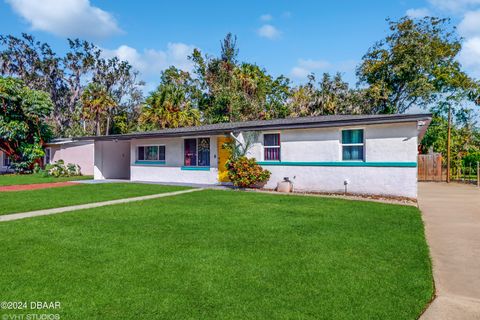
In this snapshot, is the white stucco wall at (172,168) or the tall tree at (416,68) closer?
the white stucco wall at (172,168)

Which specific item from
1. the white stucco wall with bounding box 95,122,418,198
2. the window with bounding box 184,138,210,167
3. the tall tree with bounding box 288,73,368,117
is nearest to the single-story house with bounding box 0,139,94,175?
the window with bounding box 184,138,210,167

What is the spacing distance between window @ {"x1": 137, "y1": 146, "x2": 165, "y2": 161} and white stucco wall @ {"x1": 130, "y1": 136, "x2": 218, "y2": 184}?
267 mm

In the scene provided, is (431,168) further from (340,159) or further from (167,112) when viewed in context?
(167,112)

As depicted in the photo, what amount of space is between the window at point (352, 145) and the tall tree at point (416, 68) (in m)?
17.0

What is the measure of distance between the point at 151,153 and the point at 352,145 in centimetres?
1216

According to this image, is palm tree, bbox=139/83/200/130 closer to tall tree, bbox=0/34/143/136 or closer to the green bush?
the green bush

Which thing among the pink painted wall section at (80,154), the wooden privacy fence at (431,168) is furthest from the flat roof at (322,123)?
the wooden privacy fence at (431,168)

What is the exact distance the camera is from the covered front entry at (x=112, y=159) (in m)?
22.4

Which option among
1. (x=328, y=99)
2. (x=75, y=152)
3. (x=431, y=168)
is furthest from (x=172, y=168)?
(x=328, y=99)

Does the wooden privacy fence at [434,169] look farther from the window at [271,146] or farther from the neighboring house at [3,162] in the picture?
the neighboring house at [3,162]

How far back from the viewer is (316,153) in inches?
561

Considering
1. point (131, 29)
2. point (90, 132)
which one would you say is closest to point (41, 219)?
point (131, 29)

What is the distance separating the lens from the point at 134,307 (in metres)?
3.67

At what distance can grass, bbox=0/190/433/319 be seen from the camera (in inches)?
145
